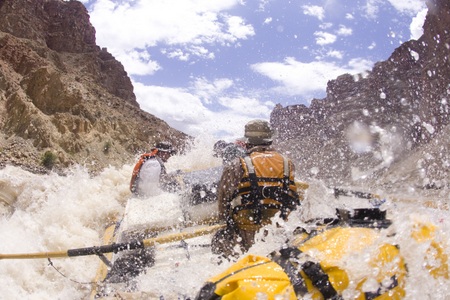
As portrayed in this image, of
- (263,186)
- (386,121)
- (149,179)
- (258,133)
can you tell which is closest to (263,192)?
(263,186)

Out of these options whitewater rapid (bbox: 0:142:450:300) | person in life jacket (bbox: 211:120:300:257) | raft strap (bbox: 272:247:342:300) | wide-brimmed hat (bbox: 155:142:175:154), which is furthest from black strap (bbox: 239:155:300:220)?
wide-brimmed hat (bbox: 155:142:175:154)

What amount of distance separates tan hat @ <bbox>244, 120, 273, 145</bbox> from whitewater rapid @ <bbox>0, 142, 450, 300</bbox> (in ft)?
2.26

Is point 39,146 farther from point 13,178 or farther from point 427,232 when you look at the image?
point 427,232

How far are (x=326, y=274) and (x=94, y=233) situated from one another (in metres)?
5.54

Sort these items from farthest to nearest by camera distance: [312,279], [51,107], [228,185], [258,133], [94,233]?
[51,107]
[94,233]
[258,133]
[228,185]
[312,279]

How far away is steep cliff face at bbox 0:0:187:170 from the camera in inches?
1208

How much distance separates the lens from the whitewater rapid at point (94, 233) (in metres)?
1.77

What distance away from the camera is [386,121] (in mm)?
75562

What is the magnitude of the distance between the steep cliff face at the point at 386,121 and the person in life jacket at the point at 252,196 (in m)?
27.8

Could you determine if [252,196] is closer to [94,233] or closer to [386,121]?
[94,233]

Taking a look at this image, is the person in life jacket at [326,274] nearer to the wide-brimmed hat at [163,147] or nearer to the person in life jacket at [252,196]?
the person in life jacket at [252,196]

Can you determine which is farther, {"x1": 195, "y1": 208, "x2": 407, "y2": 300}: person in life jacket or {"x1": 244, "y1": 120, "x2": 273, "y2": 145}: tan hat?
{"x1": 244, "y1": 120, "x2": 273, "y2": 145}: tan hat

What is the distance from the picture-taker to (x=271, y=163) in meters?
3.40

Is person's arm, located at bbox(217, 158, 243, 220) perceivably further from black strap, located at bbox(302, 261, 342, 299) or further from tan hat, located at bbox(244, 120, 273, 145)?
black strap, located at bbox(302, 261, 342, 299)
